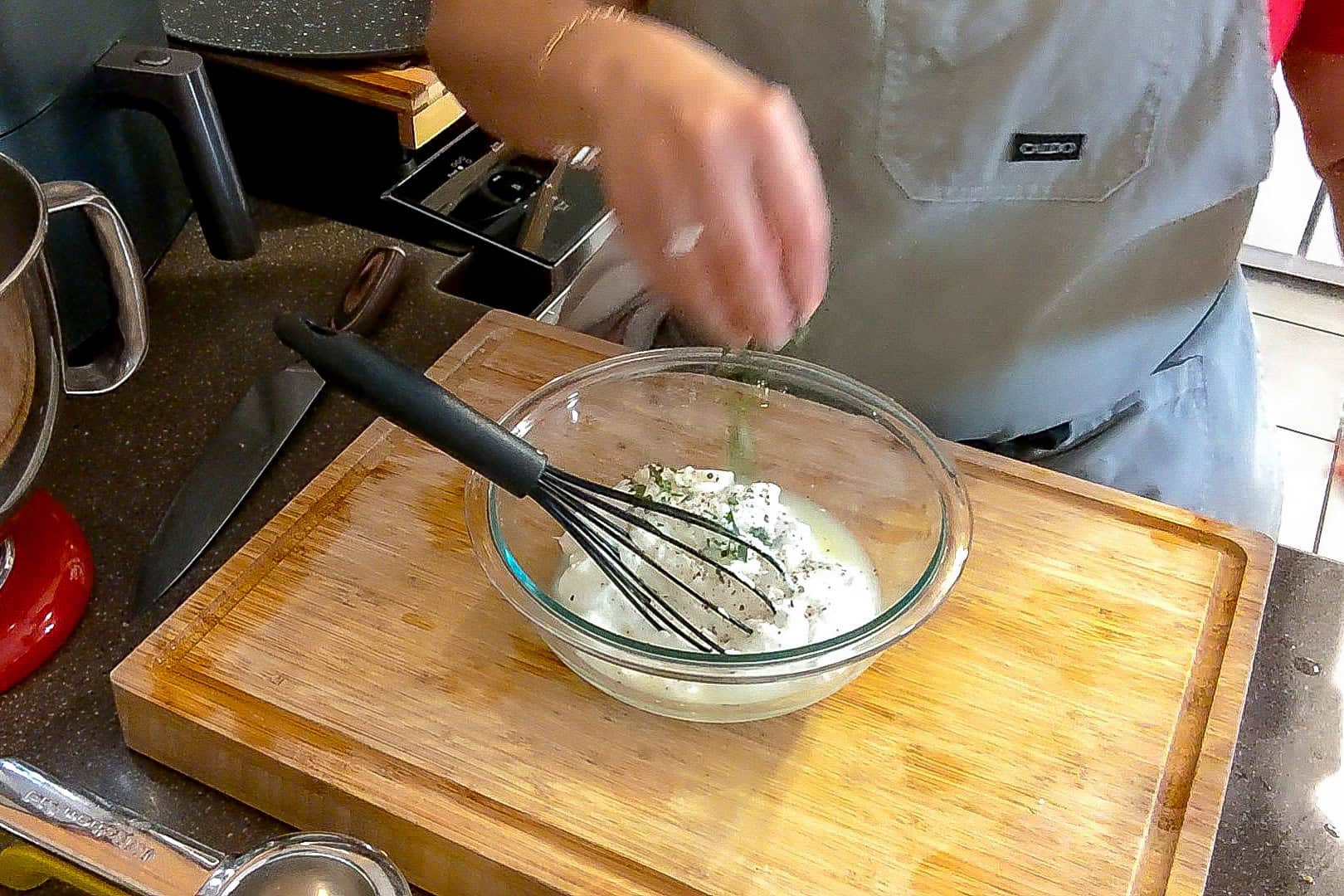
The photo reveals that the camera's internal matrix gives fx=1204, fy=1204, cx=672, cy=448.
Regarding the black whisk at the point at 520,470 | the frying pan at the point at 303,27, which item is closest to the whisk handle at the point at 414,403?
the black whisk at the point at 520,470

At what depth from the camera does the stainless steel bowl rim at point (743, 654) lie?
0.48m

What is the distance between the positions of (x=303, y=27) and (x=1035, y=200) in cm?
54

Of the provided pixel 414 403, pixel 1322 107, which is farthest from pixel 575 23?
pixel 1322 107

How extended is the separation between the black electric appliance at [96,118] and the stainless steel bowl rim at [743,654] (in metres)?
0.21

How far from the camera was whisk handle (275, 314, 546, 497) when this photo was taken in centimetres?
49

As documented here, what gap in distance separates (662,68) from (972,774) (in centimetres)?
32

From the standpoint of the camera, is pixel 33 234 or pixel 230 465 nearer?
pixel 33 234

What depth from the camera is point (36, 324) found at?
0.49m

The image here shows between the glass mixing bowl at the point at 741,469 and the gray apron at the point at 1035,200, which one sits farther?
the gray apron at the point at 1035,200

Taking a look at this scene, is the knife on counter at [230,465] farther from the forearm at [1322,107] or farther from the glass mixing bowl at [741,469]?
the forearm at [1322,107]

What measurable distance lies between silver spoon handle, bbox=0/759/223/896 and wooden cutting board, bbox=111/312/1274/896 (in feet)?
0.17

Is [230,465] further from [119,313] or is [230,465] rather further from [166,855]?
[166,855]

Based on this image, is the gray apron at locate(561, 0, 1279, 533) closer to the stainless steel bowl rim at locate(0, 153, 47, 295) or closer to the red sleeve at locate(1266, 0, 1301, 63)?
the red sleeve at locate(1266, 0, 1301, 63)

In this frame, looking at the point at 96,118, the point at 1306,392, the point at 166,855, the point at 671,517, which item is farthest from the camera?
the point at 1306,392
